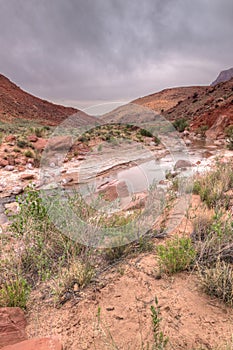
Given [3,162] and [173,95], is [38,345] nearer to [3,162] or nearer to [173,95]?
[3,162]

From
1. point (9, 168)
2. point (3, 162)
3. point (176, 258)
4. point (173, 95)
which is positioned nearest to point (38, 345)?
point (176, 258)

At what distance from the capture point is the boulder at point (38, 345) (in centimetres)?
149

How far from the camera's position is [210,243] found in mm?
2318

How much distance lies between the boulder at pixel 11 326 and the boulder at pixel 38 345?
11 centimetres

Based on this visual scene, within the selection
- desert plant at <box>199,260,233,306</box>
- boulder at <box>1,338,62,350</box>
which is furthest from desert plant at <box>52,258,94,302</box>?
desert plant at <box>199,260,233,306</box>

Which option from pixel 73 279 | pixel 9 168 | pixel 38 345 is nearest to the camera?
pixel 38 345

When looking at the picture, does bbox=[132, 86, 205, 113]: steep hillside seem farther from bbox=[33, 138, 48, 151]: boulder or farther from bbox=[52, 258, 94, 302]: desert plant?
bbox=[52, 258, 94, 302]: desert plant

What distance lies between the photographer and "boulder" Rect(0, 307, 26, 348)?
64.3 inches

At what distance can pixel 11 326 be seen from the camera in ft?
5.54

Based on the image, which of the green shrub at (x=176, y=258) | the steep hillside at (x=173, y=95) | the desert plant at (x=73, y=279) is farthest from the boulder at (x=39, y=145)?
the steep hillside at (x=173, y=95)

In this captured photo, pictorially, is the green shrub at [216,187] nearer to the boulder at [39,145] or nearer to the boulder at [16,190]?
the boulder at [16,190]

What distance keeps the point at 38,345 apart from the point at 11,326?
304 millimetres

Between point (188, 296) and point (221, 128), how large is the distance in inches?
605

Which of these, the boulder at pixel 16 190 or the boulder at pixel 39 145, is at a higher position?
the boulder at pixel 39 145
